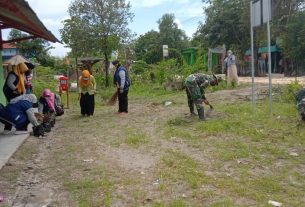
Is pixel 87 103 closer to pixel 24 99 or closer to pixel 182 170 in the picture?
pixel 24 99

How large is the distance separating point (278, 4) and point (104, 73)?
13104 millimetres

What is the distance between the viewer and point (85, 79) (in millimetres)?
12695

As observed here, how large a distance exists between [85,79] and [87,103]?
720 millimetres

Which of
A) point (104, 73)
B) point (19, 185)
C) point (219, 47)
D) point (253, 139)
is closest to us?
point (19, 185)

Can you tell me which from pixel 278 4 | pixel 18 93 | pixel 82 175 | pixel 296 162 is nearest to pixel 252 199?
pixel 296 162

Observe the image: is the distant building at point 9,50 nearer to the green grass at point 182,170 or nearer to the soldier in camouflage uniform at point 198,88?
the soldier in camouflage uniform at point 198,88

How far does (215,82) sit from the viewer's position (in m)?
10.7

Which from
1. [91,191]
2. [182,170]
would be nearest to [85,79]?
[182,170]

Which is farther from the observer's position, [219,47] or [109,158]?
[219,47]

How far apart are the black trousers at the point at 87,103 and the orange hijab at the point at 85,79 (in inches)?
11.4

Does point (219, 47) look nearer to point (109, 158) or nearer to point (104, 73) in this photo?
point (104, 73)

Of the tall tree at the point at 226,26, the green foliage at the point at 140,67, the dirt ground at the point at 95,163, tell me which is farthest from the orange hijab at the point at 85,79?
the tall tree at the point at 226,26

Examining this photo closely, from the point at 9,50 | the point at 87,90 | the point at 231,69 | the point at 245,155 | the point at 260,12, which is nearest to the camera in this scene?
the point at 245,155

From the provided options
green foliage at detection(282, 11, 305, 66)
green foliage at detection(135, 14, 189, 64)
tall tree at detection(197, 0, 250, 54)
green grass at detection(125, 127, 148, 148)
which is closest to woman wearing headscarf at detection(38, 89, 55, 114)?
green grass at detection(125, 127, 148, 148)
